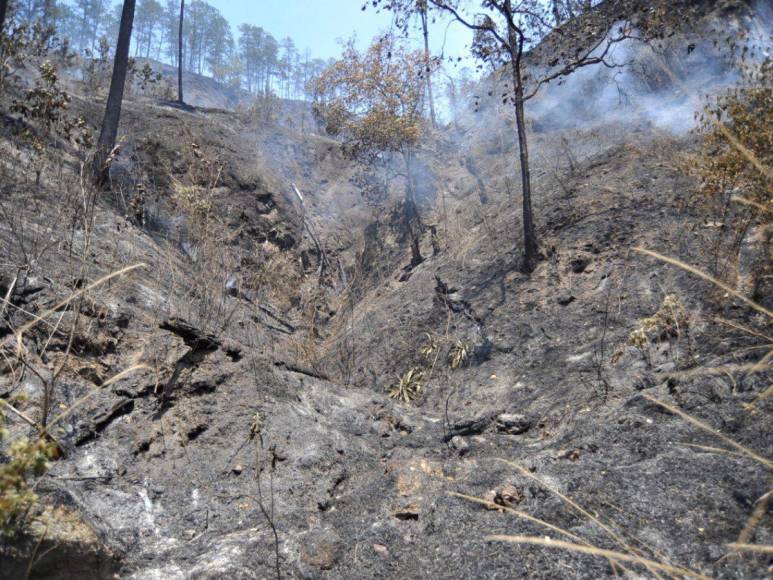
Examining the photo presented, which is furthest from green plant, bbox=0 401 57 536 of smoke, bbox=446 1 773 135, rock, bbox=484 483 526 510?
smoke, bbox=446 1 773 135

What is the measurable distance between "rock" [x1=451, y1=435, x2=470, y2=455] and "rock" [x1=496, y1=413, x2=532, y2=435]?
13.6 inches

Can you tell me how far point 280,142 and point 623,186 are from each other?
11391mm

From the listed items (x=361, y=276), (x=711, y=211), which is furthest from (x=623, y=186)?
(x=361, y=276)

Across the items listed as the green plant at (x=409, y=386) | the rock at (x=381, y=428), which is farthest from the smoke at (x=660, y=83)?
the rock at (x=381, y=428)

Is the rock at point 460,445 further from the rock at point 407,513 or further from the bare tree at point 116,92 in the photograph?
the bare tree at point 116,92

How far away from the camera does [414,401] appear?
17.3 feet

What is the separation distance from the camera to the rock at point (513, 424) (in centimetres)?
379

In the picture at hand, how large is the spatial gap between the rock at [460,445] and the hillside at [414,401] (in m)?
0.02

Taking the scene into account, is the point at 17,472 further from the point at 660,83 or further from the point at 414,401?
the point at 660,83

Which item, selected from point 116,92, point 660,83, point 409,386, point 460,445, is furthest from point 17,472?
point 660,83

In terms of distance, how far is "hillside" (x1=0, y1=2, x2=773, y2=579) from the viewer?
7.57ft

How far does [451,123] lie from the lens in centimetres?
1753

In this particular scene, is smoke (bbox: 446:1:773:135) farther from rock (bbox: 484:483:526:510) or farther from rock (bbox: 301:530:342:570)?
rock (bbox: 301:530:342:570)

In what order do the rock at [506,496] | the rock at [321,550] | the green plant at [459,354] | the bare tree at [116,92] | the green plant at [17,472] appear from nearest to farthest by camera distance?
the green plant at [17,472] < the rock at [321,550] < the rock at [506,496] < the green plant at [459,354] < the bare tree at [116,92]
